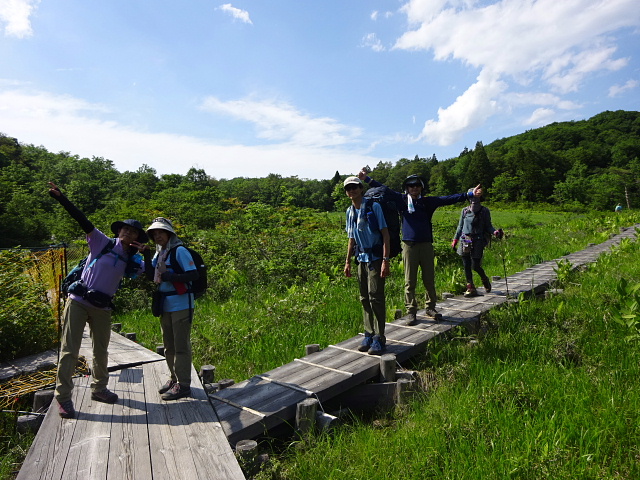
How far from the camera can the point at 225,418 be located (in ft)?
12.2

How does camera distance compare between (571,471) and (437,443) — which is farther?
(437,443)

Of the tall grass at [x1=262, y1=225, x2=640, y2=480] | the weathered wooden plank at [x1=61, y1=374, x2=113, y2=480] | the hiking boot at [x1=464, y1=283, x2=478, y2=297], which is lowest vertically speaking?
the tall grass at [x1=262, y1=225, x2=640, y2=480]

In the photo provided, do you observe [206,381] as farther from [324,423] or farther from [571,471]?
[571,471]

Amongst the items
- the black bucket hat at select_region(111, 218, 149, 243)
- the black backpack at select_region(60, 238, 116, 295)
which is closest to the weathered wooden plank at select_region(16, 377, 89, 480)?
the black backpack at select_region(60, 238, 116, 295)

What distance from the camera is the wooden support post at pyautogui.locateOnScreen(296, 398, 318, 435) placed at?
370cm

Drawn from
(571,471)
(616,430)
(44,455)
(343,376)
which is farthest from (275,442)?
(616,430)

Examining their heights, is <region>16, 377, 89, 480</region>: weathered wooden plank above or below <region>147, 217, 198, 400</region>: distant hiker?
below

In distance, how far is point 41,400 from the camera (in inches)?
181

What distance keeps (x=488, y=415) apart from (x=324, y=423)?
149 centimetres

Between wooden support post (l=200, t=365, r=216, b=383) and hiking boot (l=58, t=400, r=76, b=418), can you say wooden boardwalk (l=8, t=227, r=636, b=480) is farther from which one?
wooden support post (l=200, t=365, r=216, b=383)

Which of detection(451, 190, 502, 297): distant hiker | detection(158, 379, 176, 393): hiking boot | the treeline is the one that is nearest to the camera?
detection(158, 379, 176, 393): hiking boot

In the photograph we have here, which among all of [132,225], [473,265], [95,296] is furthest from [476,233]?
[95,296]

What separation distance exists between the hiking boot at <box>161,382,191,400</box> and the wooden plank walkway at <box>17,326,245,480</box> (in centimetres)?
5

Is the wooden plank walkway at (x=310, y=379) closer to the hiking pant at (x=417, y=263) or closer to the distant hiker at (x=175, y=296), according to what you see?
the distant hiker at (x=175, y=296)
